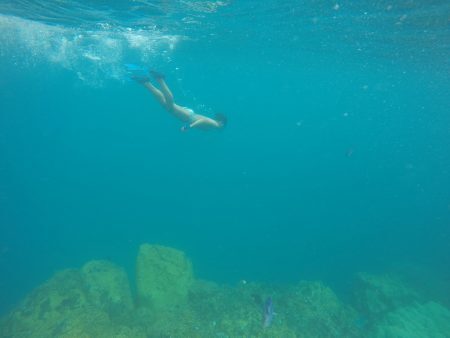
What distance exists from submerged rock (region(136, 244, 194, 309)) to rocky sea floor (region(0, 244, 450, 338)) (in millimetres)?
40

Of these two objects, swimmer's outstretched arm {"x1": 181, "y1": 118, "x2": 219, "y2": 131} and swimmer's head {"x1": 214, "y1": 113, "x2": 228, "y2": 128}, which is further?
swimmer's outstretched arm {"x1": 181, "y1": 118, "x2": 219, "y2": 131}

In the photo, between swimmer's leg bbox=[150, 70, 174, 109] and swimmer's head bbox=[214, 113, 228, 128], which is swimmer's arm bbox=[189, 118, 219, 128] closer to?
swimmer's head bbox=[214, 113, 228, 128]

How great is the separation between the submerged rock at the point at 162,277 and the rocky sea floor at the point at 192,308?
0.13 ft

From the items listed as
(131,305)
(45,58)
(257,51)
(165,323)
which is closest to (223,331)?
(165,323)

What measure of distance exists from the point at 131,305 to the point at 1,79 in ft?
246

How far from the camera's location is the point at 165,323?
11258 millimetres

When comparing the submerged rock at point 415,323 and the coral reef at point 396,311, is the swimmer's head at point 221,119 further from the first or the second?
the submerged rock at point 415,323

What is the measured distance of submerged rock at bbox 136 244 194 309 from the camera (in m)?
12.9

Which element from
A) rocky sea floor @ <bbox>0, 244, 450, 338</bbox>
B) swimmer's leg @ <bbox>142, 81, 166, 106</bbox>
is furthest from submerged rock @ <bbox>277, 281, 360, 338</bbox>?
swimmer's leg @ <bbox>142, 81, 166, 106</bbox>

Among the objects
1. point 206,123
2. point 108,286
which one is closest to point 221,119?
point 206,123

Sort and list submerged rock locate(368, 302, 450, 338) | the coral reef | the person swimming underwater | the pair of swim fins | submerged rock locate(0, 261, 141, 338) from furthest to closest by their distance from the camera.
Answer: the person swimming underwater
the pair of swim fins
the coral reef
submerged rock locate(368, 302, 450, 338)
submerged rock locate(0, 261, 141, 338)

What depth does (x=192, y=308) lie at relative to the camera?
12.3 m

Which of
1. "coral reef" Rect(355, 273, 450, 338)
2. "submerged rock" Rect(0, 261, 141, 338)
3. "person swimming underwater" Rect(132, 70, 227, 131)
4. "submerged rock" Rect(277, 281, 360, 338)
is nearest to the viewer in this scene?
"submerged rock" Rect(0, 261, 141, 338)

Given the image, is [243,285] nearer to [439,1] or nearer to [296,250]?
[296,250]
